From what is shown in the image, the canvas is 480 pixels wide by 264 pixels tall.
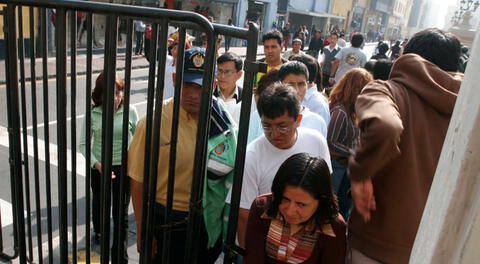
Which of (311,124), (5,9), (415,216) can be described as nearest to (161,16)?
(5,9)

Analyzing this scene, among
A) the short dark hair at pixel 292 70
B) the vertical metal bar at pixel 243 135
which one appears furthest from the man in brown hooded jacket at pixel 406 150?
the short dark hair at pixel 292 70

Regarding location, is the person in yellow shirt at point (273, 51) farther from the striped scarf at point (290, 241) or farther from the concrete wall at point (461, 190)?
the concrete wall at point (461, 190)

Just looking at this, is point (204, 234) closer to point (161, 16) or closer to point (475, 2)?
point (161, 16)

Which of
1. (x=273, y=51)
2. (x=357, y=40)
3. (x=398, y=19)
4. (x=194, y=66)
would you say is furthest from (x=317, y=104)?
(x=398, y=19)

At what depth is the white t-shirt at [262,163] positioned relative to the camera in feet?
6.63

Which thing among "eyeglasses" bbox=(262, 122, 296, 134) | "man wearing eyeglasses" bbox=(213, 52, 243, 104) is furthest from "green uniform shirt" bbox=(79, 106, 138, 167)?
"eyeglasses" bbox=(262, 122, 296, 134)

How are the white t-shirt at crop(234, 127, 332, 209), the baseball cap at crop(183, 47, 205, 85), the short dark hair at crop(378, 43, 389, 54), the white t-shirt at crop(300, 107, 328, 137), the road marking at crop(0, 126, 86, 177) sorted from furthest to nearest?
the short dark hair at crop(378, 43, 389, 54)
the road marking at crop(0, 126, 86, 177)
the white t-shirt at crop(300, 107, 328, 137)
the white t-shirt at crop(234, 127, 332, 209)
the baseball cap at crop(183, 47, 205, 85)

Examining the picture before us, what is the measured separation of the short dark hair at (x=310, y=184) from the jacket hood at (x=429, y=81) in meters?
0.49

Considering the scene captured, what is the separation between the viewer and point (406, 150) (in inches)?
58.4

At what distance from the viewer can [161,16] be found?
1.43 meters

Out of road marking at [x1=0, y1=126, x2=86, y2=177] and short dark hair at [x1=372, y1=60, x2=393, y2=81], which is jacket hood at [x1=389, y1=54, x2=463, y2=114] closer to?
short dark hair at [x1=372, y1=60, x2=393, y2=81]

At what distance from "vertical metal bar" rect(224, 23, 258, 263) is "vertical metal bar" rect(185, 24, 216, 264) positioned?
13 centimetres

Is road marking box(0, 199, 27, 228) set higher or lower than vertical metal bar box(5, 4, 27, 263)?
lower

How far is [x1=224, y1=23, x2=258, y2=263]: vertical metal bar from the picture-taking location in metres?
1.34
